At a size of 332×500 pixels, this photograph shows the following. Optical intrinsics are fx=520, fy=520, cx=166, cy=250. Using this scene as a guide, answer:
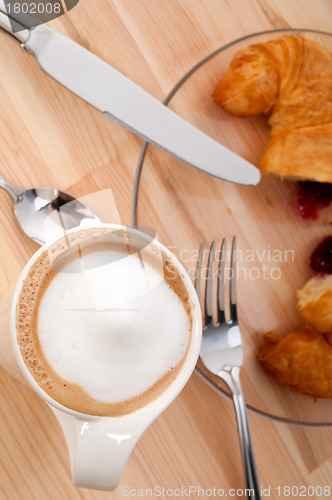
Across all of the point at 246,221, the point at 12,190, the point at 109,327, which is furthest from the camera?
the point at 246,221

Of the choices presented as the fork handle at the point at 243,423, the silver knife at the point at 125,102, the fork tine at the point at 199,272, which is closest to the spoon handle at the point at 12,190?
the silver knife at the point at 125,102

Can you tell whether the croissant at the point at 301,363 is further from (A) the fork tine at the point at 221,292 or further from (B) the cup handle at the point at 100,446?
(B) the cup handle at the point at 100,446

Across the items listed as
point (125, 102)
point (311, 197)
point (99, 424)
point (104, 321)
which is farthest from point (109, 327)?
point (311, 197)

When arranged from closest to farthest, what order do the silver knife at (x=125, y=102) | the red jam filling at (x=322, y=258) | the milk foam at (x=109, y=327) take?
1. the milk foam at (x=109, y=327)
2. the silver knife at (x=125, y=102)
3. the red jam filling at (x=322, y=258)

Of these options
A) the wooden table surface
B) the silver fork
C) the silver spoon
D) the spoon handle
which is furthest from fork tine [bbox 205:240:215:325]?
the spoon handle

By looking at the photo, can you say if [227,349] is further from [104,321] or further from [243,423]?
[104,321]

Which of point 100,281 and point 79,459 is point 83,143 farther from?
point 79,459
